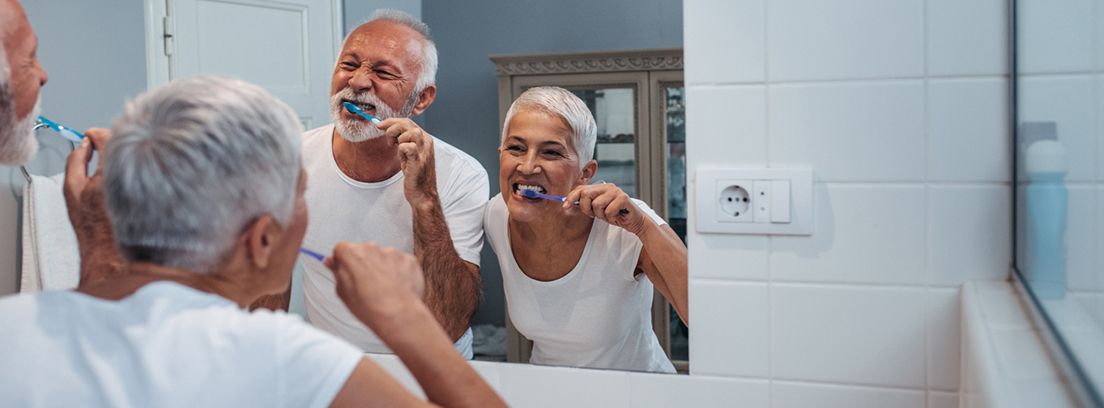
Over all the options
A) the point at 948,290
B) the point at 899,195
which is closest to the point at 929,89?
the point at 899,195

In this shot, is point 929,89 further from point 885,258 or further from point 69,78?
point 69,78

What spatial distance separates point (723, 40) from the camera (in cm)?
134

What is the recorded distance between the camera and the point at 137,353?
0.84 metres

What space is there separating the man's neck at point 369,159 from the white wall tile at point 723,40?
0.49 m

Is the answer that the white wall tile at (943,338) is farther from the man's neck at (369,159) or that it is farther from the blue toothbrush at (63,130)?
the blue toothbrush at (63,130)

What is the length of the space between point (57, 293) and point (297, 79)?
0.75 meters

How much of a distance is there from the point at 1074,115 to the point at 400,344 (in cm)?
62

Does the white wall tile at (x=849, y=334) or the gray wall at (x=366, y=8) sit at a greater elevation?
the gray wall at (x=366, y=8)

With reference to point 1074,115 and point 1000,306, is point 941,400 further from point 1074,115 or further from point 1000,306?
point 1074,115

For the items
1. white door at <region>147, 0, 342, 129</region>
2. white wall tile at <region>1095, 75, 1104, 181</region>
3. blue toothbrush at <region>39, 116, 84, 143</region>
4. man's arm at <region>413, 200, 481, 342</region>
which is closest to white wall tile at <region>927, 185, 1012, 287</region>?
white wall tile at <region>1095, 75, 1104, 181</region>

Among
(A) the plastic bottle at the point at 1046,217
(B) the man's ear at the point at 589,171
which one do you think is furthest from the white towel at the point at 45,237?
(A) the plastic bottle at the point at 1046,217

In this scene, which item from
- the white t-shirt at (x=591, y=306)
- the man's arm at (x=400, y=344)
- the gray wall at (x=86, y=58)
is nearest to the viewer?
the man's arm at (x=400, y=344)

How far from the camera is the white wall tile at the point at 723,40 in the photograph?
133cm

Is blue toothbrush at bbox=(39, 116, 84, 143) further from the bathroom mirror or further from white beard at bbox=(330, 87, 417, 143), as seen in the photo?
the bathroom mirror
